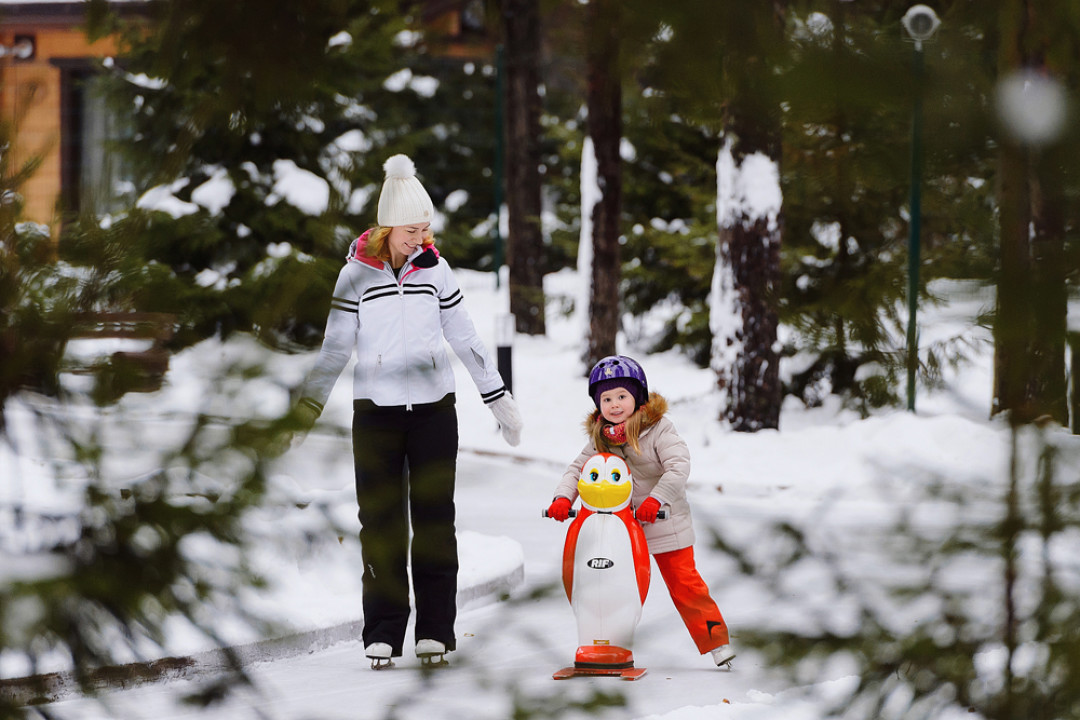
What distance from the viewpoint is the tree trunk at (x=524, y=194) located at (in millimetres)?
20281

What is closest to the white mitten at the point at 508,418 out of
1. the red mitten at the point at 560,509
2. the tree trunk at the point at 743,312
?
the red mitten at the point at 560,509

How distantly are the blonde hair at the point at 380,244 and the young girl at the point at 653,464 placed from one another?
0.88 m

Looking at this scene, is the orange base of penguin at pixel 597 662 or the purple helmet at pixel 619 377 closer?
the orange base of penguin at pixel 597 662

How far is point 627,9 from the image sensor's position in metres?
1.71

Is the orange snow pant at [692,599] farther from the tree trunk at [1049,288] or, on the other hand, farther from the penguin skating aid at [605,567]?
the tree trunk at [1049,288]

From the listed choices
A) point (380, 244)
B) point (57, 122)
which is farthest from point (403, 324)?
point (57, 122)

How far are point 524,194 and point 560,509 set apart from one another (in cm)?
1565

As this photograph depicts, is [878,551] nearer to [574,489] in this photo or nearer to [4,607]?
[4,607]

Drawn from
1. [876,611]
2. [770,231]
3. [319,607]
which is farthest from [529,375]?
[876,611]

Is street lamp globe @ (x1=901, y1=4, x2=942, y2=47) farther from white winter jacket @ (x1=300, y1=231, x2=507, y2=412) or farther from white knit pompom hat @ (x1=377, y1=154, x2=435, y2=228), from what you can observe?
white knit pompom hat @ (x1=377, y1=154, x2=435, y2=228)

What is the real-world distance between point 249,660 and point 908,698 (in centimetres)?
418

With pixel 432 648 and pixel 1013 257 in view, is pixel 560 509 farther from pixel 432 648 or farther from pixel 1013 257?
pixel 1013 257

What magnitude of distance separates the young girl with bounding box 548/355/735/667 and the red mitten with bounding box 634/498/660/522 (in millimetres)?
127

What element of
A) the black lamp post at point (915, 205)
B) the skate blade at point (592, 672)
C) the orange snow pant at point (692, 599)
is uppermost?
the black lamp post at point (915, 205)
